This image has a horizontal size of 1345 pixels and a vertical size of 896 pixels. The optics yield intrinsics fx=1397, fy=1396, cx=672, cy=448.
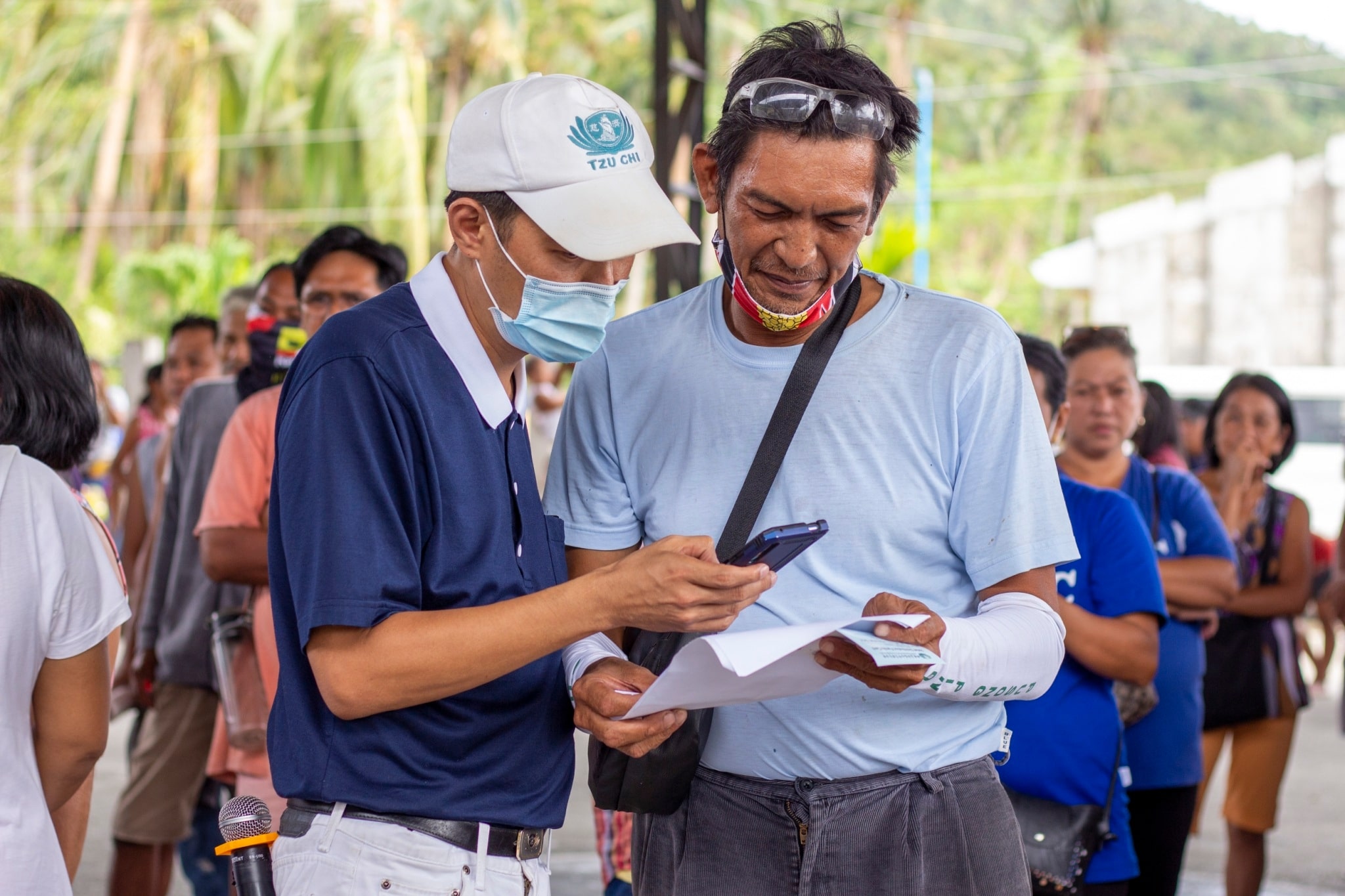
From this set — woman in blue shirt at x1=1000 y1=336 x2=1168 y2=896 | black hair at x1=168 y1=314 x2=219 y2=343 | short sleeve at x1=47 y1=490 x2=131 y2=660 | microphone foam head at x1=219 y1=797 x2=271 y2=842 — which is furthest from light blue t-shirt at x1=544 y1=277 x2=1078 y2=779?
black hair at x1=168 y1=314 x2=219 y2=343

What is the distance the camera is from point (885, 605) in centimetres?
199

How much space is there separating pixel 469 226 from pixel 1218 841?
238 inches

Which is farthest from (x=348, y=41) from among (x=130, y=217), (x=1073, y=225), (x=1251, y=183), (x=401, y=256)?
(x=401, y=256)

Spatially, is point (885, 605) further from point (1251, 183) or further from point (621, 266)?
point (1251, 183)

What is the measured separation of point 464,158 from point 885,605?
87 cm

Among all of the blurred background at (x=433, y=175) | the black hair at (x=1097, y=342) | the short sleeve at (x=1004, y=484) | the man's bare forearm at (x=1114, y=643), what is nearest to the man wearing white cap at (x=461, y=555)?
the short sleeve at (x=1004, y=484)

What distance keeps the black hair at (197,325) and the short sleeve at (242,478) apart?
281cm

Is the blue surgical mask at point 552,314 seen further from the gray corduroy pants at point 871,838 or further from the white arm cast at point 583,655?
the gray corduroy pants at point 871,838

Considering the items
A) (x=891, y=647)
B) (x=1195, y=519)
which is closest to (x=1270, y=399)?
(x=1195, y=519)

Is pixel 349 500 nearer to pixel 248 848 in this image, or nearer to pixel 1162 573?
pixel 248 848

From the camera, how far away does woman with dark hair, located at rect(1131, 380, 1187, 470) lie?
18.2 ft

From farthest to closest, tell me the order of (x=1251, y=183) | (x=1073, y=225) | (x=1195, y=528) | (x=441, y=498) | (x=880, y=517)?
(x=1073, y=225) < (x=1251, y=183) < (x=1195, y=528) < (x=880, y=517) < (x=441, y=498)

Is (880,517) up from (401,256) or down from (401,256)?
down

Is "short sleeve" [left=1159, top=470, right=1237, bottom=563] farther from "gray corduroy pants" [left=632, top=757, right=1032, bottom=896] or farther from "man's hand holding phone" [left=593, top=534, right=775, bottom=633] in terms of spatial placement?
"man's hand holding phone" [left=593, top=534, right=775, bottom=633]
